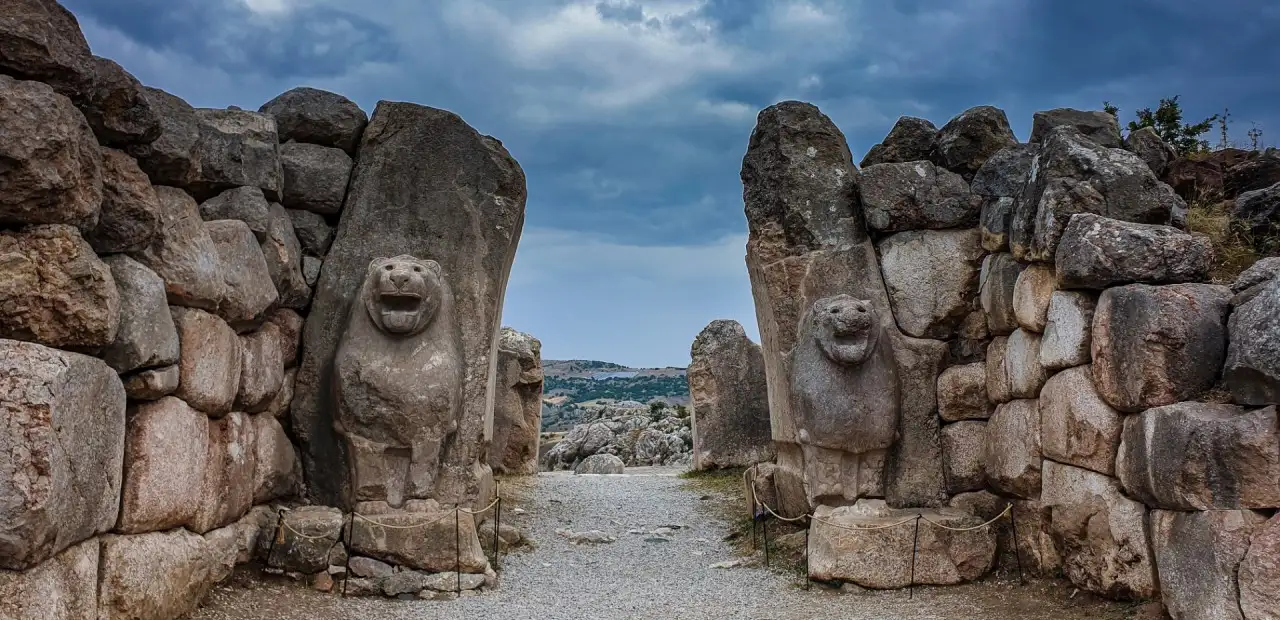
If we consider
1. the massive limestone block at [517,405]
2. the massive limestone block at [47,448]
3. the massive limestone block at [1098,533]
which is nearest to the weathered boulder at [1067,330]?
the massive limestone block at [1098,533]

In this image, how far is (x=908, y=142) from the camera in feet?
27.3

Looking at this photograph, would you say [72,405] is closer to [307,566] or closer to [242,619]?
[242,619]

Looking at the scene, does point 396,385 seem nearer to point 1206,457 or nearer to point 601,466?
point 1206,457

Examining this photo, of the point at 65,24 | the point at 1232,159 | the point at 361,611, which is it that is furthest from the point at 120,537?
the point at 1232,159

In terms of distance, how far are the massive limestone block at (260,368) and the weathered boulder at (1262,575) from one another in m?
5.70

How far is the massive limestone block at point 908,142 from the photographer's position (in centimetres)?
829

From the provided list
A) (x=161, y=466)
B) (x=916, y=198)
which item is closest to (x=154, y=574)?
(x=161, y=466)

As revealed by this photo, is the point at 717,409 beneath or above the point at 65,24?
beneath

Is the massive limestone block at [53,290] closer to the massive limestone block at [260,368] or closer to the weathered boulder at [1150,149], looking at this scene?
the massive limestone block at [260,368]

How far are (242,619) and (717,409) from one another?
810 centimetres

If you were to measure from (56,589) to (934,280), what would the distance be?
19.6 feet

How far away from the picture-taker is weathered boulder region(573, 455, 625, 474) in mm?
15156

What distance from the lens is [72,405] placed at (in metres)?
4.38

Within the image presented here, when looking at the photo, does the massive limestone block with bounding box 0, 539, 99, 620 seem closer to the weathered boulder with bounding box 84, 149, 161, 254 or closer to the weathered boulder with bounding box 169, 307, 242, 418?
the weathered boulder with bounding box 169, 307, 242, 418
